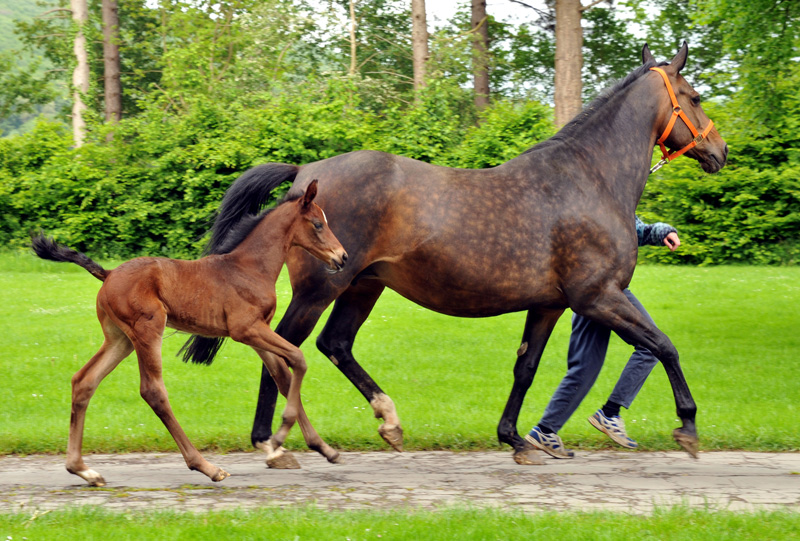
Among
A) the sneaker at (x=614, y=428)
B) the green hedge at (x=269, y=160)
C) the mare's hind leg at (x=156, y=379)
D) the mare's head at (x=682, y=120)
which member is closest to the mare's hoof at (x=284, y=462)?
the mare's hind leg at (x=156, y=379)

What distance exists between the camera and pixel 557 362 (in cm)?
959

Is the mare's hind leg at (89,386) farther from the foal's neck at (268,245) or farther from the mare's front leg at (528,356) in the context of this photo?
the mare's front leg at (528,356)

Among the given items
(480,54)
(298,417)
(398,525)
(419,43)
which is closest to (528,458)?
(298,417)

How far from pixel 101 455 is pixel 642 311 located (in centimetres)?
394

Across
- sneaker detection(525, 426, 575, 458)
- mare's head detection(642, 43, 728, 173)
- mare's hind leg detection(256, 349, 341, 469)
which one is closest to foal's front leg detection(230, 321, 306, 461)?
mare's hind leg detection(256, 349, 341, 469)

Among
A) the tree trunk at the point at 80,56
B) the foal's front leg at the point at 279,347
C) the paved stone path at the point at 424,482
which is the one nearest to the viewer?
the paved stone path at the point at 424,482

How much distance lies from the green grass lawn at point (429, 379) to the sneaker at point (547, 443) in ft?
1.60

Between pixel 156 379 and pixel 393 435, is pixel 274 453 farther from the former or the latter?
pixel 156 379

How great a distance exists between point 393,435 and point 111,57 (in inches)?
813

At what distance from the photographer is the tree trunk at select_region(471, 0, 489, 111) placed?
79.3 feet

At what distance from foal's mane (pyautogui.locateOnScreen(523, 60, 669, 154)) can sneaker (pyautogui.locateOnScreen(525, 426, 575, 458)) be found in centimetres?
201

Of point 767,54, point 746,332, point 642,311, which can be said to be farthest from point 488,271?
point 767,54

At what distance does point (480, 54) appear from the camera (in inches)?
950

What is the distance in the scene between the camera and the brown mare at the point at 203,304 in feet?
15.8
